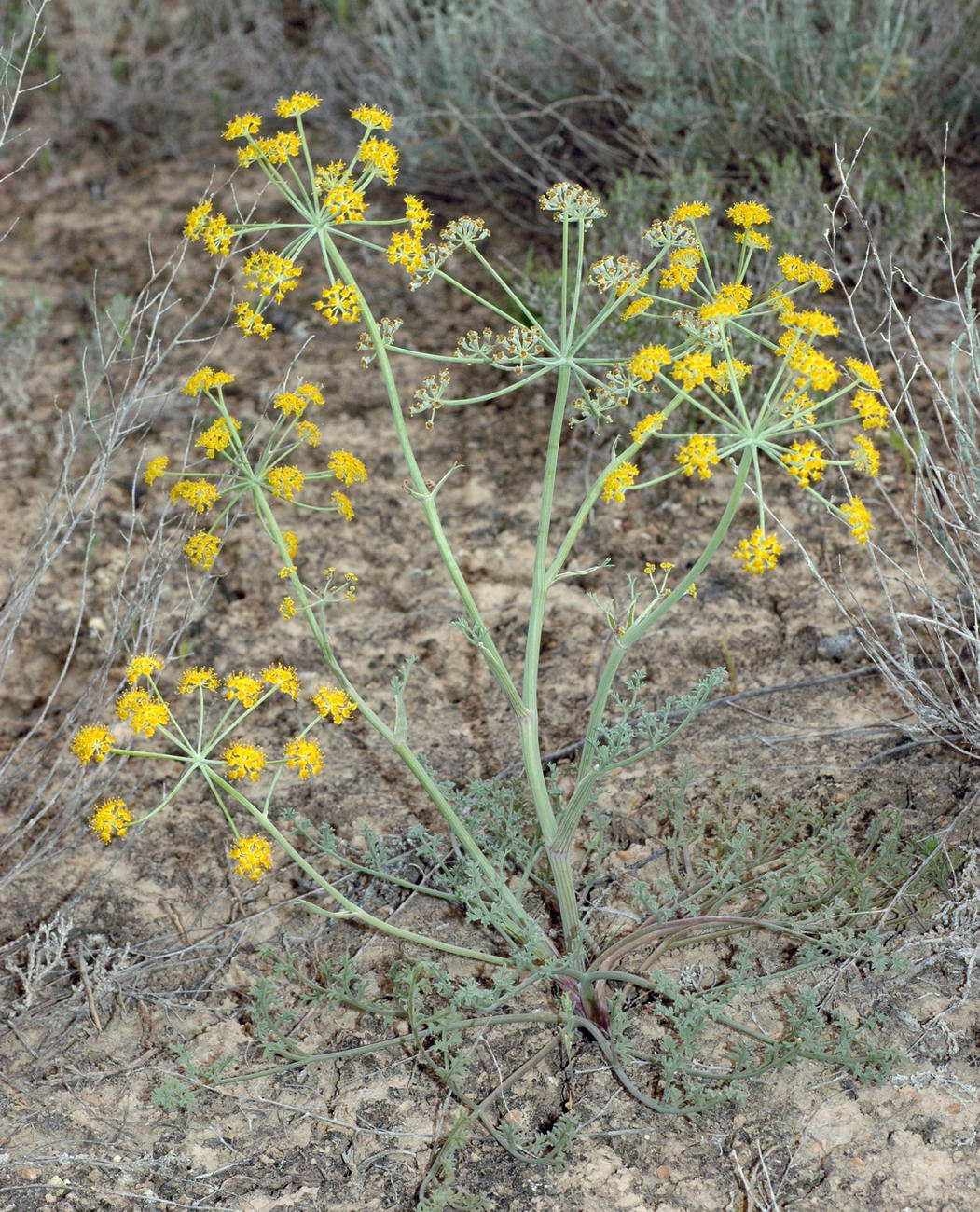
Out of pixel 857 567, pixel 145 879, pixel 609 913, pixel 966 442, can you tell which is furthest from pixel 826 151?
pixel 145 879

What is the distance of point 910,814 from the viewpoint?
259 cm

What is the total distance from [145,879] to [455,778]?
28.3 inches

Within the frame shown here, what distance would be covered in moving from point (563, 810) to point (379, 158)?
124 centimetres

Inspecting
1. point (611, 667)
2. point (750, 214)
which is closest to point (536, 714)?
point (611, 667)

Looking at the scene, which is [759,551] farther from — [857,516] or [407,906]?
[407,906]

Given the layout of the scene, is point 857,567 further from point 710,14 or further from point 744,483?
point 710,14

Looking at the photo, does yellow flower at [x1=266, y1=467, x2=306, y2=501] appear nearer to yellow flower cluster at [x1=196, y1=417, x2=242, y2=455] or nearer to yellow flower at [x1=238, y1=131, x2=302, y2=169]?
yellow flower cluster at [x1=196, y1=417, x2=242, y2=455]

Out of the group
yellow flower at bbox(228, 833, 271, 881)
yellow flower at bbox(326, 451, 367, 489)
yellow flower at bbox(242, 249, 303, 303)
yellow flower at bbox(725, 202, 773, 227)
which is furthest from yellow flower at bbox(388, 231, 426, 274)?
yellow flower at bbox(228, 833, 271, 881)

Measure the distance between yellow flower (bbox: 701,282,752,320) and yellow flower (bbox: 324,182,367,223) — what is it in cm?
55

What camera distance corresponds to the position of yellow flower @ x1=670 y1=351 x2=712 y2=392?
5.85 ft

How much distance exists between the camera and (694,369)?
1790 millimetres

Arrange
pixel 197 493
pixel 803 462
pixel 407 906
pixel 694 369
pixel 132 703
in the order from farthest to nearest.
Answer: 1. pixel 407 906
2. pixel 197 493
3. pixel 132 703
4. pixel 694 369
5. pixel 803 462

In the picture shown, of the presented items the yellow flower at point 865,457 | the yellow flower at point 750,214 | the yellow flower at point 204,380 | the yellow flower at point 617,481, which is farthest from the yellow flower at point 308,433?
the yellow flower at point 865,457

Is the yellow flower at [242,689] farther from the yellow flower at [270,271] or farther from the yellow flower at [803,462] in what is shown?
the yellow flower at [803,462]
